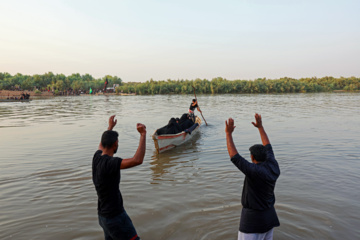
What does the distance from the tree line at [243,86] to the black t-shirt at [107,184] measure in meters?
103

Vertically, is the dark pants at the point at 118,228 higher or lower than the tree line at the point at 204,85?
lower

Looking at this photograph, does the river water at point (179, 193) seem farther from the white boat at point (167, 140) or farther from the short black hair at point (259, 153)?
the short black hair at point (259, 153)

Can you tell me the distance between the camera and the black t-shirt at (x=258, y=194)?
2918mm

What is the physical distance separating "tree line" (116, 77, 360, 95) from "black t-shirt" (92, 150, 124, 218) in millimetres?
103465

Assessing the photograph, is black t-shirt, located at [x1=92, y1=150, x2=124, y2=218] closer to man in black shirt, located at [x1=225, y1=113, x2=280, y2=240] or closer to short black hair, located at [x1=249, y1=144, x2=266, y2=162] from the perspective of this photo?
man in black shirt, located at [x1=225, y1=113, x2=280, y2=240]

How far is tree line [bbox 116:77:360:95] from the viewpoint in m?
104

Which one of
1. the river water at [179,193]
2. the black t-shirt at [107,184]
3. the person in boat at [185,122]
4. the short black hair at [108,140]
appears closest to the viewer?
the black t-shirt at [107,184]

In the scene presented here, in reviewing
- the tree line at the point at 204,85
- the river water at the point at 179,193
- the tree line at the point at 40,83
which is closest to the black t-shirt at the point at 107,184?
the river water at the point at 179,193

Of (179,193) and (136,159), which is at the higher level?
(136,159)

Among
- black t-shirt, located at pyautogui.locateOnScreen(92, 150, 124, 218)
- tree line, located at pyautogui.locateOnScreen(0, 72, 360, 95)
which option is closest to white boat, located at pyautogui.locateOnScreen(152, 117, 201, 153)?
black t-shirt, located at pyautogui.locateOnScreen(92, 150, 124, 218)

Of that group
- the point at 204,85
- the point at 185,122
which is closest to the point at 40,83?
the point at 204,85

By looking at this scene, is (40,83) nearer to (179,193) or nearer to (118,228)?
(179,193)

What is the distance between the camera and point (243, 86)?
358 ft

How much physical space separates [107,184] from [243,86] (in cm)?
11079
